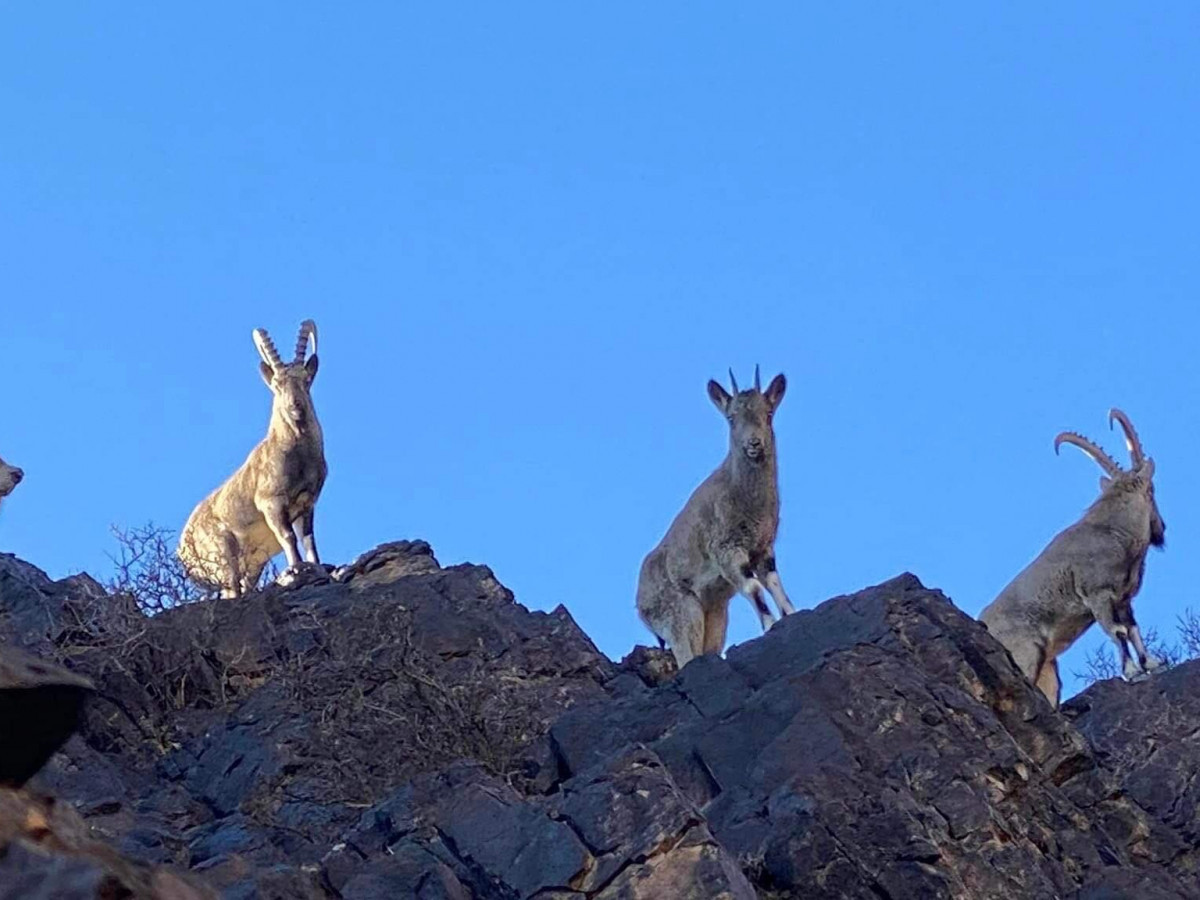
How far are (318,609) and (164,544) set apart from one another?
123 cm

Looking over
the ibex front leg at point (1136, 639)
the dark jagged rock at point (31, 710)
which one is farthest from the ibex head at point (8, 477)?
the dark jagged rock at point (31, 710)

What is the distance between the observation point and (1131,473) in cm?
2061

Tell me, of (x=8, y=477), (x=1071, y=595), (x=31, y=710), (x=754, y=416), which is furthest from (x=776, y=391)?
(x=31, y=710)

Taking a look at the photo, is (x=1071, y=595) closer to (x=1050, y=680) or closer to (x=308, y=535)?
(x=1050, y=680)

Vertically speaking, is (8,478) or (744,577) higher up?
(8,478)

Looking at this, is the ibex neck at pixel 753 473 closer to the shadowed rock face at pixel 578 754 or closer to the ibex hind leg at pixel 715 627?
the ibex hind leg at pixel 715 627

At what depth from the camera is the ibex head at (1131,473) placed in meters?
20.3

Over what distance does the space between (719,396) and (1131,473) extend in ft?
15.5

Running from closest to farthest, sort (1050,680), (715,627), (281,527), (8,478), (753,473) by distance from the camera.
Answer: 1. (8,478)
2. (753,473)
3. (715,627)
4. (281,527)
5. (1050,680)

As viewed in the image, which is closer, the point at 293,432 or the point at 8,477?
the point at 8,477

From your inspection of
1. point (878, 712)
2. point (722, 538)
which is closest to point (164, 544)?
point (722, 538)

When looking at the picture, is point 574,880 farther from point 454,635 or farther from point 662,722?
point 454,635

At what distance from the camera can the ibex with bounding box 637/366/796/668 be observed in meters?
17.7

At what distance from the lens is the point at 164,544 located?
51.0ft
